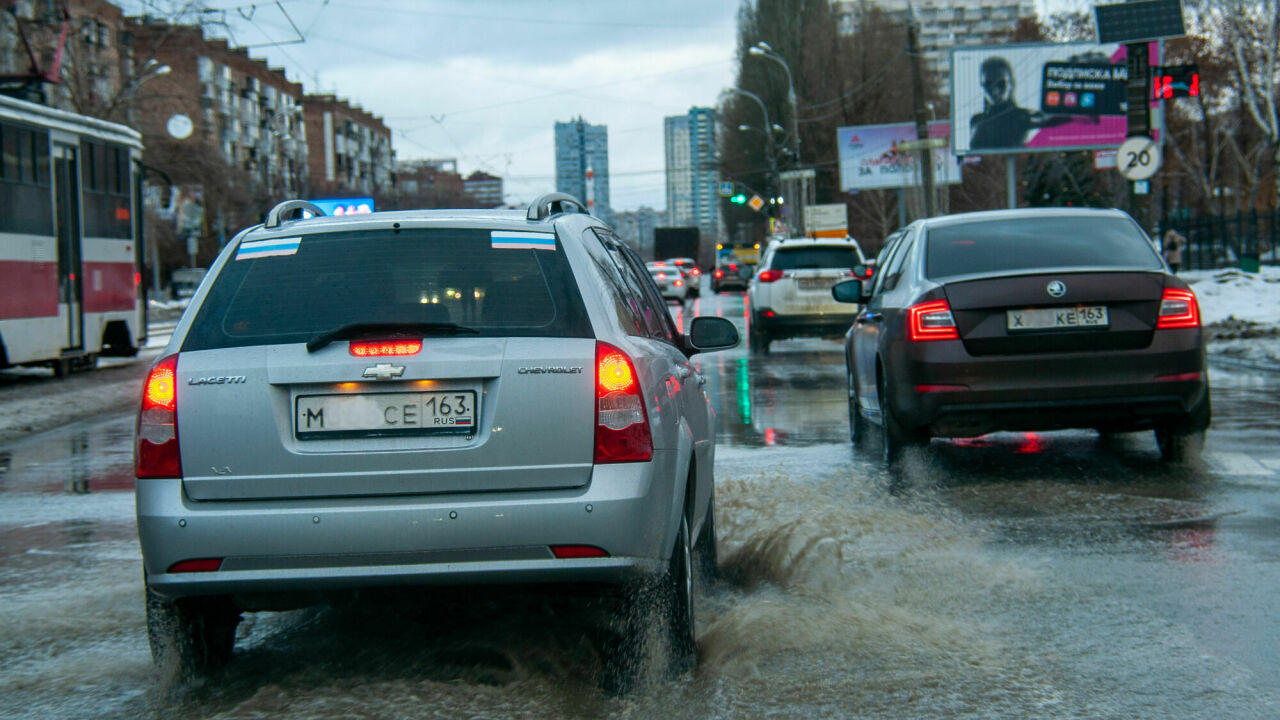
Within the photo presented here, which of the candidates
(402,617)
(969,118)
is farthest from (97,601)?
(969,118)

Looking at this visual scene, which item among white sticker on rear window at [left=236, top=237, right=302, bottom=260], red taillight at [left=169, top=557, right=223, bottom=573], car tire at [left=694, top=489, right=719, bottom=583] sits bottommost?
car tire at [left=694, top=489, right=719, bottom=583]

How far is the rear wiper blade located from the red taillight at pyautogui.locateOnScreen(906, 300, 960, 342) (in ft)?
14.1

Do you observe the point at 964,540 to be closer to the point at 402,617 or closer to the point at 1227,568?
the point at 1227,568

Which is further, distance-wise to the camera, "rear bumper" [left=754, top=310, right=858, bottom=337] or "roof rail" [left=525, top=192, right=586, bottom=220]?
"rear bumper" [left=754, top=310, right=858, bottom=337]

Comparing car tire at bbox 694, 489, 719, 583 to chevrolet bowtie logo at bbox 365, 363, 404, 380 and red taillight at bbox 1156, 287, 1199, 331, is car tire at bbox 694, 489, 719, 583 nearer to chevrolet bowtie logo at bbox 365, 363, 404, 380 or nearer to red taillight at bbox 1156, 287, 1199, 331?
chevrolet bowtie logo at bbox 365, 363, 404, 380

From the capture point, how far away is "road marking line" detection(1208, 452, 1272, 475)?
7.77 metres

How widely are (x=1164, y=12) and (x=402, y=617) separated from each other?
63.0 feet

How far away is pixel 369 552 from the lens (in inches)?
147

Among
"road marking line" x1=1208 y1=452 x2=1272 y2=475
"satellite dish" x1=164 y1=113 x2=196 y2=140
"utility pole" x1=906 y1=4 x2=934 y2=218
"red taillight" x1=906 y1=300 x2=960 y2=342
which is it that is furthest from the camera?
"satellite dish" x1=164 y1=113 x2=196 y2=140

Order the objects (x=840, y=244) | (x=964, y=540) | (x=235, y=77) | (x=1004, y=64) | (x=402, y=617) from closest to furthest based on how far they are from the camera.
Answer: (x=402, y=617)
(x=964, y=540)
(x=840, y=244)
(x=1004, y=64)
(x=235, y=77)

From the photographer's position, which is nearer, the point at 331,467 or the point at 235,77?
the point at 331,467

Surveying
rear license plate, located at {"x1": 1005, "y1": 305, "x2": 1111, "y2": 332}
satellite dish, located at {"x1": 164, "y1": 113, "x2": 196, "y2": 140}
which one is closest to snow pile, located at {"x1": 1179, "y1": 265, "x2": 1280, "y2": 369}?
rear license plate, located at {"x1": 1005, "y1": 305, "x2": 1111, "y2": 332}

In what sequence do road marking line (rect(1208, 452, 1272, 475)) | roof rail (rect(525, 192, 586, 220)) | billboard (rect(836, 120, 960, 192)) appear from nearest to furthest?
roof rail (rect(525, 192, 586, 220))
road marking line (rect(1208, 452, 1272, 475))
billboard (rect(836, 120, 960, 192))

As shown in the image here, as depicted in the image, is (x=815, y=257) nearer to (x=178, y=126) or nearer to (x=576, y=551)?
(x=576, y=551)
